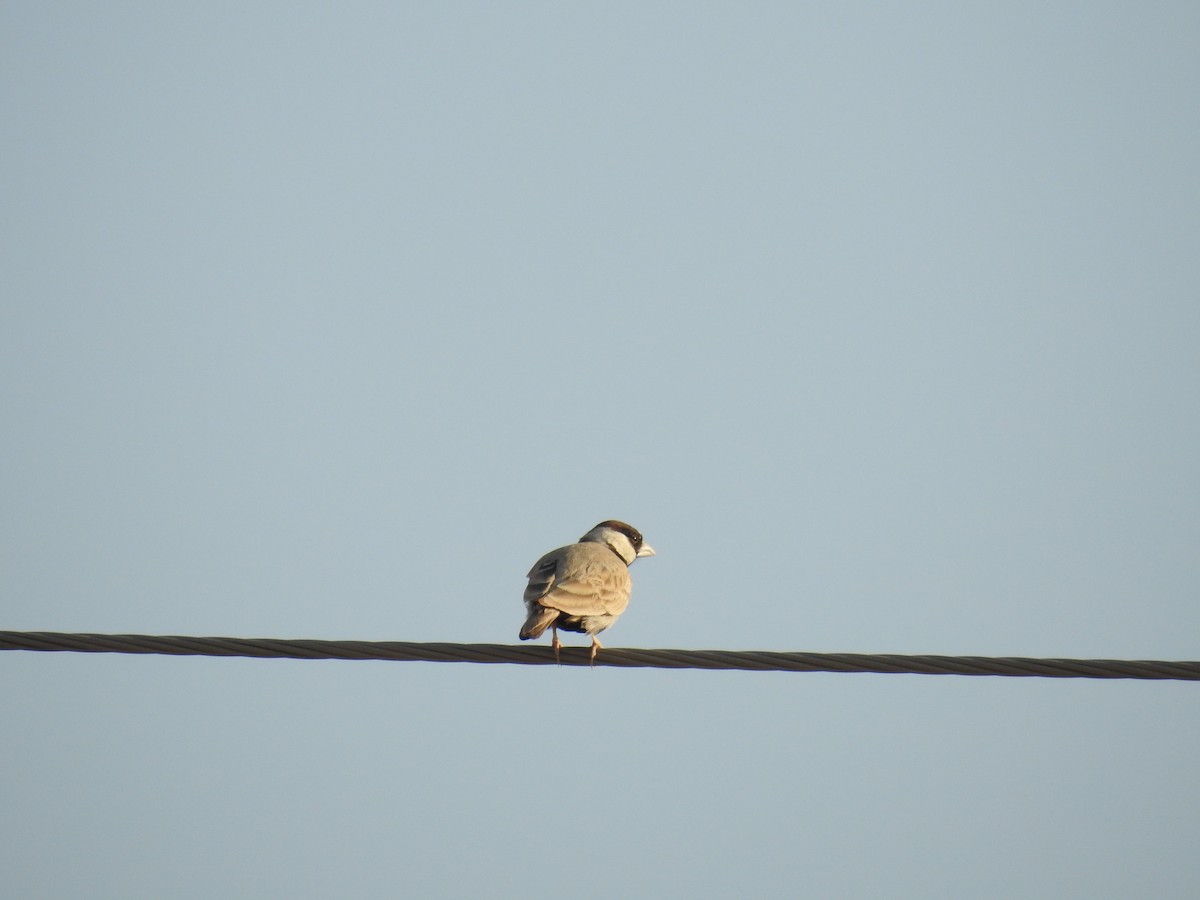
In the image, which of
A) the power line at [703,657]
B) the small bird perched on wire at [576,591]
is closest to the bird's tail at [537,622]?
the small bird perched on wire at [576,591]

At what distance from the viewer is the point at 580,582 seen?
9008 millimetres

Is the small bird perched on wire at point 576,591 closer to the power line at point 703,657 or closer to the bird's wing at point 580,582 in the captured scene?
the bird's wing at point 580,582

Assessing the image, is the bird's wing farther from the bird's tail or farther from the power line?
the power line

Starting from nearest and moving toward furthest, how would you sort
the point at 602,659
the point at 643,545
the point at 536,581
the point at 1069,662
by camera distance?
the point at 1069,662 < the point at 602,659 < the point at 536,581 < the point at 643,545

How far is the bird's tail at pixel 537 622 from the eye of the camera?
8492mm

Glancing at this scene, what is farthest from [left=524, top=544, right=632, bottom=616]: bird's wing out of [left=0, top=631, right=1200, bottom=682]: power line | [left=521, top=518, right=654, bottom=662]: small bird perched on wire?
[left=0, top=631, right=1200, bottom=682]: power line

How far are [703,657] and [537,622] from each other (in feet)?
7.77

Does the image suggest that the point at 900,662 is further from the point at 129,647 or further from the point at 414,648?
the point at 129,647

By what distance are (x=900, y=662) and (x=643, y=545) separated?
6185 mm

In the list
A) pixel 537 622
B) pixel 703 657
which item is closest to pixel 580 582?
pixel 537 622

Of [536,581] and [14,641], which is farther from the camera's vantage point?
[536,581]

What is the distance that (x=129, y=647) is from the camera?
6.29 m

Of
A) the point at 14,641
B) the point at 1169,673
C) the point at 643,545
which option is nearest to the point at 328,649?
the point at 14,641

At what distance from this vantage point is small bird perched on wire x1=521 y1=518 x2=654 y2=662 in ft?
28.6
